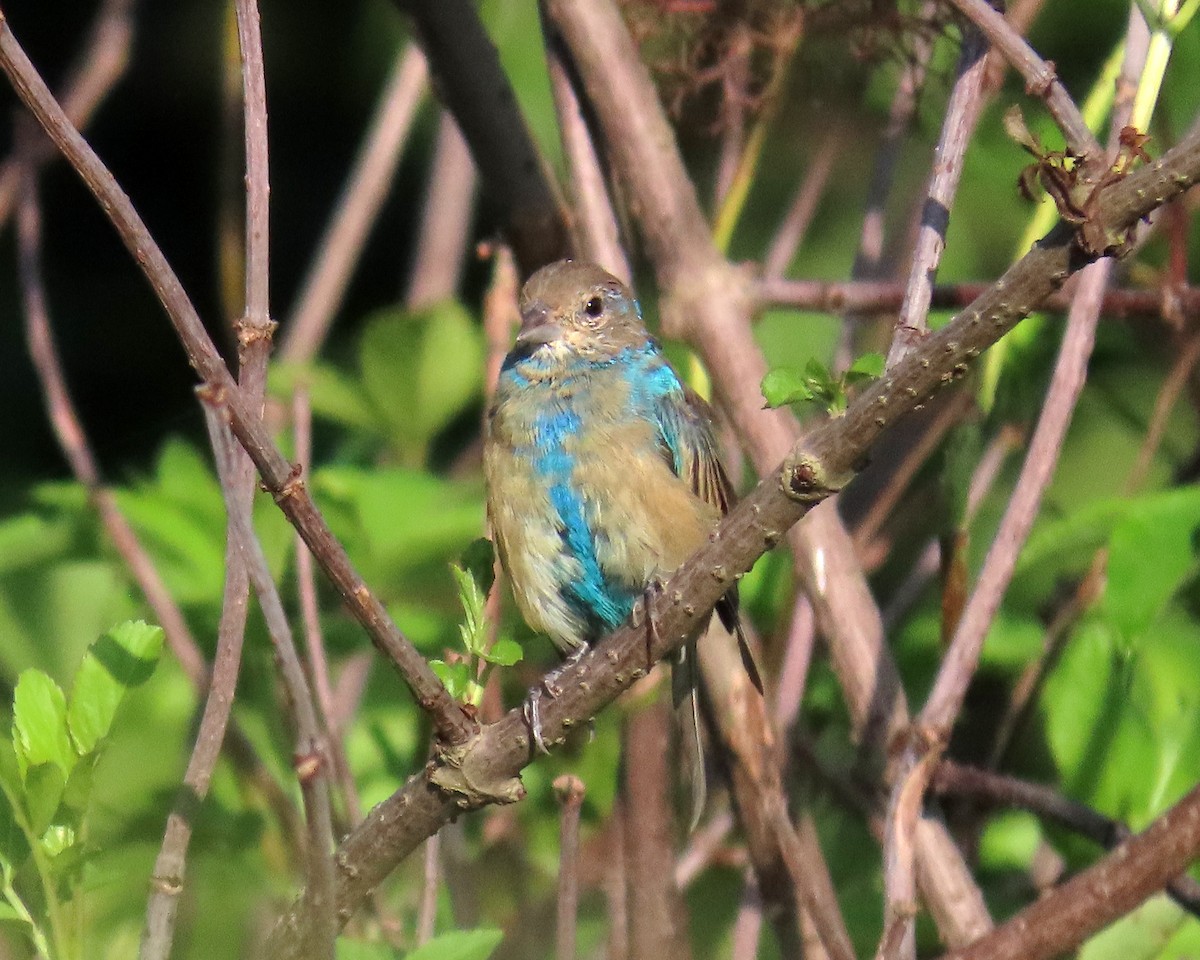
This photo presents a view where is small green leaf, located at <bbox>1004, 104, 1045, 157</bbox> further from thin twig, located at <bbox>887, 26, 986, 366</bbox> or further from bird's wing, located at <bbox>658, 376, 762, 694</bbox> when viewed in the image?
bird's wing, located at <bbox>658, 376, 762, 694</bbox>

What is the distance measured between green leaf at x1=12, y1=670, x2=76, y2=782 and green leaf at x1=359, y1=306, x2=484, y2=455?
1687mm

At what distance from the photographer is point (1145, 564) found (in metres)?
2.78

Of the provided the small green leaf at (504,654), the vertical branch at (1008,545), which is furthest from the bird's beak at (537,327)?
the small green leaf at (504,654)

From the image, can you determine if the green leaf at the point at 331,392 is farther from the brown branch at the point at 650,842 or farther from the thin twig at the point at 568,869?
the thin twig at the point at 568,869

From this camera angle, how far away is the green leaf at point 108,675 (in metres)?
1.93

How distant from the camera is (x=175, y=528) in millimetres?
3305

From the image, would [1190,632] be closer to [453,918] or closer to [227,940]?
[453,918]

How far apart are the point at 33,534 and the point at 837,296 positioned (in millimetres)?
1689

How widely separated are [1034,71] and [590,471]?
147 centimetres

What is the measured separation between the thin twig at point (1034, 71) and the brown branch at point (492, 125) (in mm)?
1363

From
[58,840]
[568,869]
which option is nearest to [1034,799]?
[568,869]

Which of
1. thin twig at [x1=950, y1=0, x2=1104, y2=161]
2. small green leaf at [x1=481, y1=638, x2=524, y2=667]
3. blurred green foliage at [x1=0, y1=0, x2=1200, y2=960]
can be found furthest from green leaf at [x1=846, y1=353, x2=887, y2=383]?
small green leaf at [x1=481, y1=638, x2=524, y2=667]

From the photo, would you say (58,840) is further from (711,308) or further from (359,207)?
(359,207)

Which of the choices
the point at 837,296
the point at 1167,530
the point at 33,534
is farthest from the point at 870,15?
the point at 33,534
